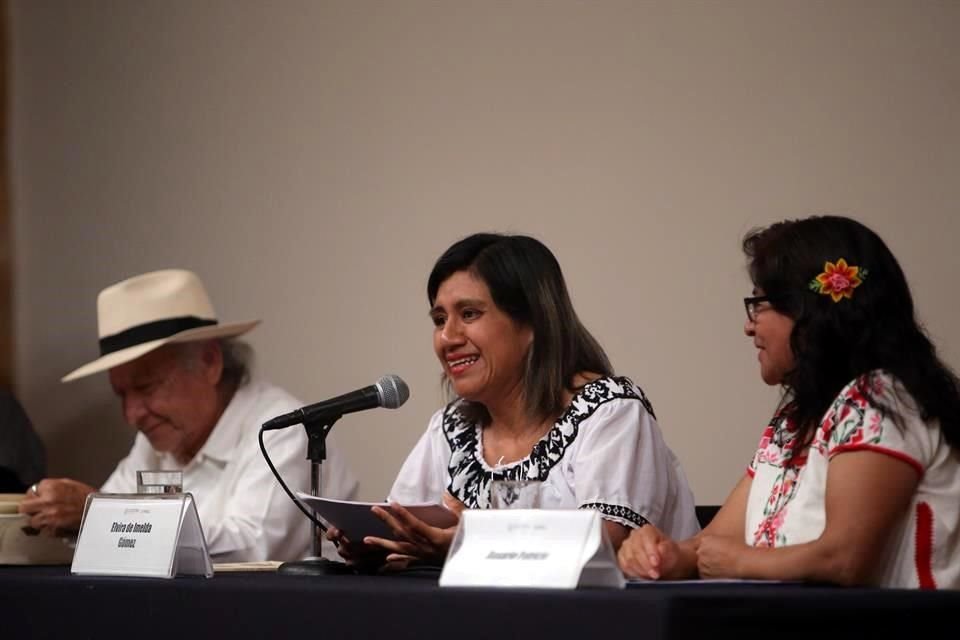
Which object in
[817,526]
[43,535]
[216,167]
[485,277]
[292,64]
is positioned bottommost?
[43,535]

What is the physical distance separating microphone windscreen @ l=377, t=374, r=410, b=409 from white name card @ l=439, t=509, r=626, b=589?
0.56 metres

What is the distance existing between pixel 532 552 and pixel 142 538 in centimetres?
70

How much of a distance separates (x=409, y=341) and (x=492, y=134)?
2.12 ft

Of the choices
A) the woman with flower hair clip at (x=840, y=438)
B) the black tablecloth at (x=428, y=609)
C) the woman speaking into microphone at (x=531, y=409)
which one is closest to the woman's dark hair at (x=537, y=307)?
the woman speaking into microphone at (x=531, y=409)

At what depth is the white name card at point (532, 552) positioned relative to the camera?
4.98 feet

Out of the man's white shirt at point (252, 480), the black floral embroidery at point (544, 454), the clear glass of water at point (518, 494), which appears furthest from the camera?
the man's white shirt at point (252, 480)

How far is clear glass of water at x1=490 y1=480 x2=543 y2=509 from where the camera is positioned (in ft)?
5.63

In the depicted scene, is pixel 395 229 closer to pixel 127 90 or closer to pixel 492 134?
pixel 492 134

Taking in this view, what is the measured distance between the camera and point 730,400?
3488 millimetres

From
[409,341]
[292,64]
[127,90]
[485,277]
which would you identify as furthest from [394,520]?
[127,90]

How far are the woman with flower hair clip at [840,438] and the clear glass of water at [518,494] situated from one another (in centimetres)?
24

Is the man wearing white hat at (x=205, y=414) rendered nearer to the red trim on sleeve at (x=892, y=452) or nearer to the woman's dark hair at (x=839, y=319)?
the woman's dark hair at (x=839, y=319)

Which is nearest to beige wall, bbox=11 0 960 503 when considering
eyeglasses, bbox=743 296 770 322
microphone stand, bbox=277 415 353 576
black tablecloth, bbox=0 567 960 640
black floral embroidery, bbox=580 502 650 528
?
black floral embroidery, bbox=580 502 650 528

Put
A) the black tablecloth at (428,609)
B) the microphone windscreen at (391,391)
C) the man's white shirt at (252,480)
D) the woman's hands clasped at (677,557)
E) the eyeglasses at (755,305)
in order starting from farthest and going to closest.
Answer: the man's white shirt at (252,480) → the microphone windscreen at (391,391) → the eyeglasses at (755,305) → the woman's hands clasped at (677,557) → the black tablecloth at (428,609)
